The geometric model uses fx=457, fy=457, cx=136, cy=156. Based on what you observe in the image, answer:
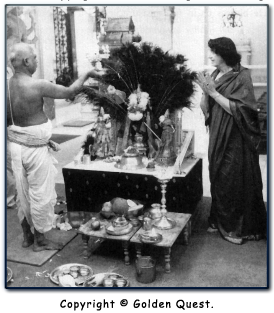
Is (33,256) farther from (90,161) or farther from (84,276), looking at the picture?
(90,161)

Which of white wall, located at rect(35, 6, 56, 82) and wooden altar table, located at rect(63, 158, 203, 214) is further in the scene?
wooden altar table, located at rect(63, 158, 203, 214)

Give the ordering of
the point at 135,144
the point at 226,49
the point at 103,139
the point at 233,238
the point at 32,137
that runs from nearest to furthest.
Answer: the point at 32,137 < the point at 226,49 < the point at 233,238 < the point at 135,144 < the point at 103,139

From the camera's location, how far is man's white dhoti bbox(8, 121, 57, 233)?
386 centimetres

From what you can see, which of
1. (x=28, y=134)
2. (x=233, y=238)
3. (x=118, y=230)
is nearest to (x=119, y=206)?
(x=118, y=230)

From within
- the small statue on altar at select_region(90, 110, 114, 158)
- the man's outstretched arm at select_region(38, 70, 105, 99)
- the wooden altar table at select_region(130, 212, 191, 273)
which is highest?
the man's outstretched arm at select_region(38, 70, 105, 99)

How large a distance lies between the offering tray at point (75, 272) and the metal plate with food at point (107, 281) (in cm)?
8

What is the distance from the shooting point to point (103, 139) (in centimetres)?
484

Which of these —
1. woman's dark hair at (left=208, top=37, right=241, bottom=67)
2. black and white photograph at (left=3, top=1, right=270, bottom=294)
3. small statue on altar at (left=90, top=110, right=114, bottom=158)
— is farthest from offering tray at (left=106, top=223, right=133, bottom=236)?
woman's dark hair at (left=208, top=37, right=241, bottom=67)

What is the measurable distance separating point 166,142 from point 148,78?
0.67 metres

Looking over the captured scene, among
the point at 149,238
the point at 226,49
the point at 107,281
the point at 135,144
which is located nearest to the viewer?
the point at 107,281

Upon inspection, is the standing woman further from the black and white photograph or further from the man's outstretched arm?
the man's outstretched arm

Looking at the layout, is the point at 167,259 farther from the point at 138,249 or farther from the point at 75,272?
the point at 75,272

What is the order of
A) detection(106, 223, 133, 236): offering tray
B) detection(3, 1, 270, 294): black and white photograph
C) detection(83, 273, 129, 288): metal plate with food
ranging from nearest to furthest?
detection(83, 273, 129, 288): metal plate with food < detection(3, 1, 270, 294): black and white photograph < detection(106, 223, 133, 236): offering tray

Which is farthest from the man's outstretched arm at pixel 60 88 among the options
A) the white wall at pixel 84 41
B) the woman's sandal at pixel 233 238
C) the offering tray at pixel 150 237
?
the woman's sandal at pixel 233 238
